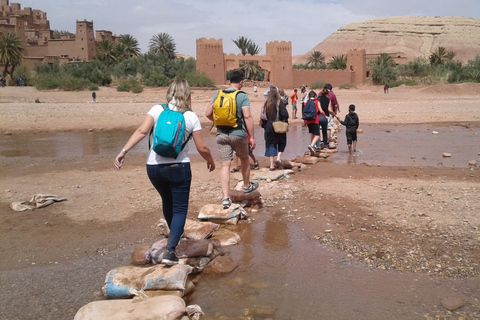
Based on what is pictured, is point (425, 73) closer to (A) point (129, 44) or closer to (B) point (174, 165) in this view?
(A) point (129, 44)

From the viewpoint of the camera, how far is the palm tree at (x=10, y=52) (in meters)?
51.0

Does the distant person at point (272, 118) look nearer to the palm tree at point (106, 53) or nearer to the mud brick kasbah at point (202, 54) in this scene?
the mud brick kasbah at point (202, 54)

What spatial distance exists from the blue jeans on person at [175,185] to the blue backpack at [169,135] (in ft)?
0.48

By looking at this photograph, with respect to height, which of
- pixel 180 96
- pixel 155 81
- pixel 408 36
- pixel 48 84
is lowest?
pixel 180 96

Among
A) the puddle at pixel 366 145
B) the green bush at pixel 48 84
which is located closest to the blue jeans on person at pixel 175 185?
the puddle at pixel 366 145

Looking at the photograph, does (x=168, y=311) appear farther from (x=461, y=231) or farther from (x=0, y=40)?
(x=0, y=40)

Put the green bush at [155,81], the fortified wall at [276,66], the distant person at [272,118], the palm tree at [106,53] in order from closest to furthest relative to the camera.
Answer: the distant person at [272,118] < the green bush at [155,81] < the fortified wall at [276,66] < the palm tree at [106,53]

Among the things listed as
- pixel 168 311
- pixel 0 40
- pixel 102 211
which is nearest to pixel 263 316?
pixel 168 311

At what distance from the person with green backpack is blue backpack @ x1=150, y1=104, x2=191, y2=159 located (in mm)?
1692

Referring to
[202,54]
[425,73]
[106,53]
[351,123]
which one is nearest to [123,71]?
[202,54]

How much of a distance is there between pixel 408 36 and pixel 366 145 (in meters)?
130

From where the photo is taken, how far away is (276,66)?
49.7 metres

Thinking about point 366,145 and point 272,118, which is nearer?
point 272,118

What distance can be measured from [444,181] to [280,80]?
4410 centimetres
